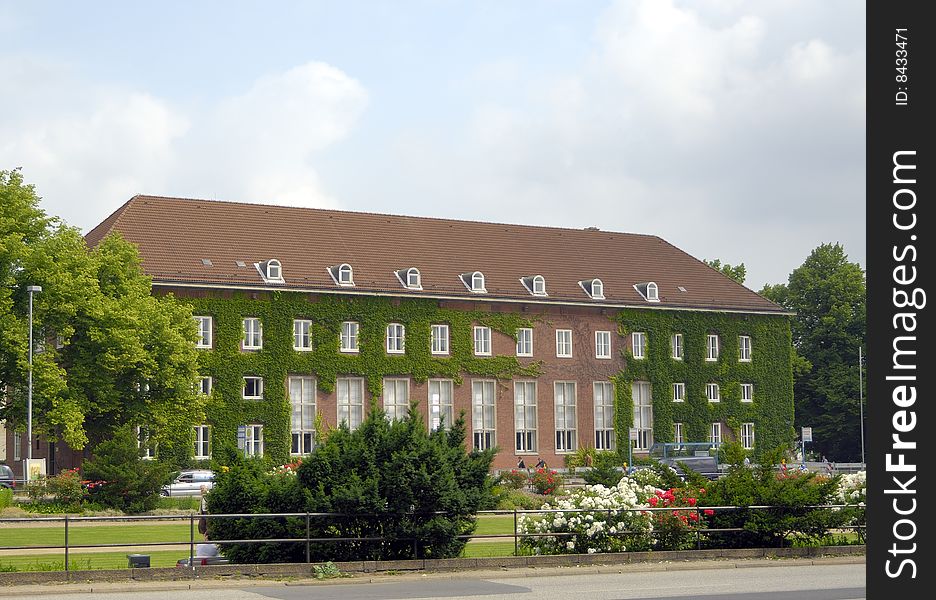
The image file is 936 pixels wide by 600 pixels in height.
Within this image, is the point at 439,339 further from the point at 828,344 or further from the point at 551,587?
the point at 551,587

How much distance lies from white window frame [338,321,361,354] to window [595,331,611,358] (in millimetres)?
16007

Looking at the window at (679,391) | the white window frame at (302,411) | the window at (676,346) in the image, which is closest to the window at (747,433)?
the window at (679,391)

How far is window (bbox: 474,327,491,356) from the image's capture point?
77000 millimetres

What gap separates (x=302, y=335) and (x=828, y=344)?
43.1 meters

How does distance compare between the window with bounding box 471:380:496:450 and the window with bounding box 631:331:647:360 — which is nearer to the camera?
the window with bounding box 471:380:496:450

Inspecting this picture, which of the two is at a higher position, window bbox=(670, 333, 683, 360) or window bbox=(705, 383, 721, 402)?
window bbox=(670, 333, 683, 360)

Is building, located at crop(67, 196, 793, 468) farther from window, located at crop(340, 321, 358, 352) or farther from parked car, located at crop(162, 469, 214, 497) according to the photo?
parked car, located at crop(162, 469, 214, 497)

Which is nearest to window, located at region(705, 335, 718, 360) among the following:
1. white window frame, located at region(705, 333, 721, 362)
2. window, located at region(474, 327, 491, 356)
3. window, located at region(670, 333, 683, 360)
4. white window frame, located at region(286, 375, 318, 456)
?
white window frame, located at region(705, 333, 721, 362)

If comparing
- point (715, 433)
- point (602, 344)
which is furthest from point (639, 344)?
point (715, 433)

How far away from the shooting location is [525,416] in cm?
7794

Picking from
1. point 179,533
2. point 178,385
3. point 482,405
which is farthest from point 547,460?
point 179,533

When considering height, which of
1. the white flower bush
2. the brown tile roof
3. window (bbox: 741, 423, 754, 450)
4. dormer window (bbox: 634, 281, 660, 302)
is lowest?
the white flower bush

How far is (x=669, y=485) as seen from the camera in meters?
26.8

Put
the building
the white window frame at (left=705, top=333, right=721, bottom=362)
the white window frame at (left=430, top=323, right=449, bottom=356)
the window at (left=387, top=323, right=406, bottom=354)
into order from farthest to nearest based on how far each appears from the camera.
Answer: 1. the white window frame at (left=705, top=333, right=721, bottom=362)
2. the white window frame at (left=430, top=323, right=449, bottom=356)
3. the window at (left=387, top=323, right=406, bottom=354)
4. the building
